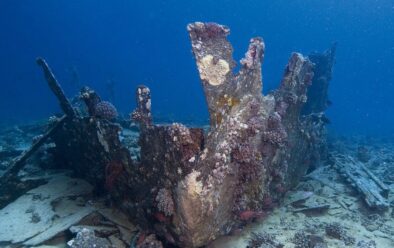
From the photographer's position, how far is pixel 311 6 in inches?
6329

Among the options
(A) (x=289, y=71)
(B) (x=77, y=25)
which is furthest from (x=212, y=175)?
(B) (x=77, y=25)

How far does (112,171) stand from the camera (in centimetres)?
764

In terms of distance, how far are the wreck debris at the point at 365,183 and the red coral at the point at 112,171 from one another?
24.2 feet

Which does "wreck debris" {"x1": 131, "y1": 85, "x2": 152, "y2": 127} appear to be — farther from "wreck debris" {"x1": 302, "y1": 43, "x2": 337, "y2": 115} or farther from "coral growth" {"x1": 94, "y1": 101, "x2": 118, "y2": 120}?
"wreck debris" {"x1": 302, "y1": 43, "x2": 337, "y2": 115}

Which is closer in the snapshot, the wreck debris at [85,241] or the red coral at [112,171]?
the wreck debris at [85,241]

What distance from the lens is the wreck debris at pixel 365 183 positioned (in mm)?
9953

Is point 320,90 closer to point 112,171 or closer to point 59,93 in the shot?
point 59,93

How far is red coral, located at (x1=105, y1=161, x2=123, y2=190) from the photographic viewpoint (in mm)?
7585

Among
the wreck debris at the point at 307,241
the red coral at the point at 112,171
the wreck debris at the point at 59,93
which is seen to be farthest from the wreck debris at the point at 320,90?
the red coral at the point at 112,171

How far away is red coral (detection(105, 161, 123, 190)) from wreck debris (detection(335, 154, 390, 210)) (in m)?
7.38

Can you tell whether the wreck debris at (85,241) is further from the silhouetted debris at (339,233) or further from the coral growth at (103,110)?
the silhouetted debris at (339,233)

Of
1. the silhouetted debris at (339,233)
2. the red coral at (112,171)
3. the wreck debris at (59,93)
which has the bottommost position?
the silhouetted debris at (339,233)

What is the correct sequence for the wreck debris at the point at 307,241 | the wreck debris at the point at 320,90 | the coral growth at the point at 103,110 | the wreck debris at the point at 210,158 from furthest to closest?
1. the wreck debris at the point at 320,90
2. the coral growth at the point at 103,110
3. the wreck debris at the point at 307,241
4. the wreck debris at the point at 210,158

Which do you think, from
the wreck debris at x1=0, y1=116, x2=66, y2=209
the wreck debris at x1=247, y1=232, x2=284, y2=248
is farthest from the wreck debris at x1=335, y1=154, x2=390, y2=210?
the wreck debris at x1=0, y1=116, x2=66, y2=209
